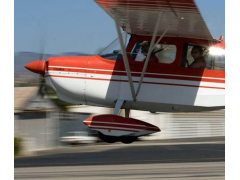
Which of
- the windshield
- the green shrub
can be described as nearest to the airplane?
the windshield

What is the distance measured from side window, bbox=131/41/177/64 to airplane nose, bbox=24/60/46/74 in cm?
225

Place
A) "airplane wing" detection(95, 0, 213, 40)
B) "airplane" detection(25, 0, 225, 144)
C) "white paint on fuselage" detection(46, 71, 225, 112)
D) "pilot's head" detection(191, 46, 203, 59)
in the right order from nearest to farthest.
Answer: "airplane wing" detection(95, 0, 213, 40), "airplane" detection(25, 0, 225, 144), "pilot's head" detection(191, 46, 203, 59), "white paint on fuselage" detection(46, 71, 225, 112)

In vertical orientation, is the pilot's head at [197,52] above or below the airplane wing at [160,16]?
below

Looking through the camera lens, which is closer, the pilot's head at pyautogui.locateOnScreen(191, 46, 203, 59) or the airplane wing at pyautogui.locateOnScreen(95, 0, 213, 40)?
the airplane wing at pyautogui.locateOnScreen(95, 0, 213, 40)

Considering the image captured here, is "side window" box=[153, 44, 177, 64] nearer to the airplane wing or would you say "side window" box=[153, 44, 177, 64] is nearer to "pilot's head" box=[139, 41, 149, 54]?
"pilot's head" box=[139, 41, 149, 54]

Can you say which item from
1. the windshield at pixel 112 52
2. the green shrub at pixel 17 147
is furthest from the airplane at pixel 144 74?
the green shrub at pixel 17 147

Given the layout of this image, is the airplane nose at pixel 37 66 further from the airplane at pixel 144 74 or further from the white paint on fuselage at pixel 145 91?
the white paint on fuselage at pixel 145 91

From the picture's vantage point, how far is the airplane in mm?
9523

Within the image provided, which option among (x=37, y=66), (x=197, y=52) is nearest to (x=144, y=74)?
(x=197, y=52)

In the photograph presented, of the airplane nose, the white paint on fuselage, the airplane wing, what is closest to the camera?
the airplane wing

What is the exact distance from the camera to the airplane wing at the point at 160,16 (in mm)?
8430

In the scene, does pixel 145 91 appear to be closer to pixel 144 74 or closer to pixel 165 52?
pixel 144 74

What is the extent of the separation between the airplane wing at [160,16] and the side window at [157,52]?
0.30 metres

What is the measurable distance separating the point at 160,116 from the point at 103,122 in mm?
19455
